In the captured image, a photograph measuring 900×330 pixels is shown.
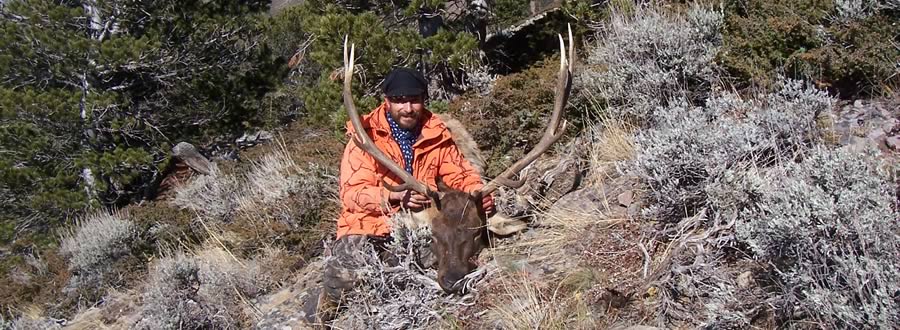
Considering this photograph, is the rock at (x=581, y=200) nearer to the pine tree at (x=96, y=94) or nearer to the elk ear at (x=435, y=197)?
the elk ear at (x=435, y=197)

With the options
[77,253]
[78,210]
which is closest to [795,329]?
[77,253]

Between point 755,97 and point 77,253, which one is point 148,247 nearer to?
point 77,253

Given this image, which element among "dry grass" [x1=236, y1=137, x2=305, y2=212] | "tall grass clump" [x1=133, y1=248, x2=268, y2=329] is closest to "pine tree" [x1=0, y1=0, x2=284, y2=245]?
"dry grass" [x1=236, y1=137, x2=305, y2=212]

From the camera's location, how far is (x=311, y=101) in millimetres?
9461

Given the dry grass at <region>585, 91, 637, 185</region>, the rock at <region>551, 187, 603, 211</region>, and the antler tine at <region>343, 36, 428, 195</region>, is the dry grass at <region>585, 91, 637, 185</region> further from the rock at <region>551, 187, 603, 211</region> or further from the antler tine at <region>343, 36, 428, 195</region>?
the antler tine at <region>343, 36, 428, 195</region>

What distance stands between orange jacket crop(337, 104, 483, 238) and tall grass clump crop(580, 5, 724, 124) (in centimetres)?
187

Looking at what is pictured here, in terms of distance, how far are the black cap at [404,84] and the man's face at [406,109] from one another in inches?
1.9

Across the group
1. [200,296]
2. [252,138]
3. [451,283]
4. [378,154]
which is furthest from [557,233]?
[252,138]

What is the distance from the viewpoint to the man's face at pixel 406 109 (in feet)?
16.1

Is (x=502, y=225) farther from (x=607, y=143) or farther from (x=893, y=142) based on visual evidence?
(x=893, y=142)

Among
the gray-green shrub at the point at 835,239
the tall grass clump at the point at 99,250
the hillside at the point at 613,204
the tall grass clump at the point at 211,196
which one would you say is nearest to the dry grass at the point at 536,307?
the hillside at the point at 613,204

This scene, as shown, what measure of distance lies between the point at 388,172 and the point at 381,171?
0.05m

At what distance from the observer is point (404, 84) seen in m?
4.83

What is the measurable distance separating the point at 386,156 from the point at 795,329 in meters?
2.49
